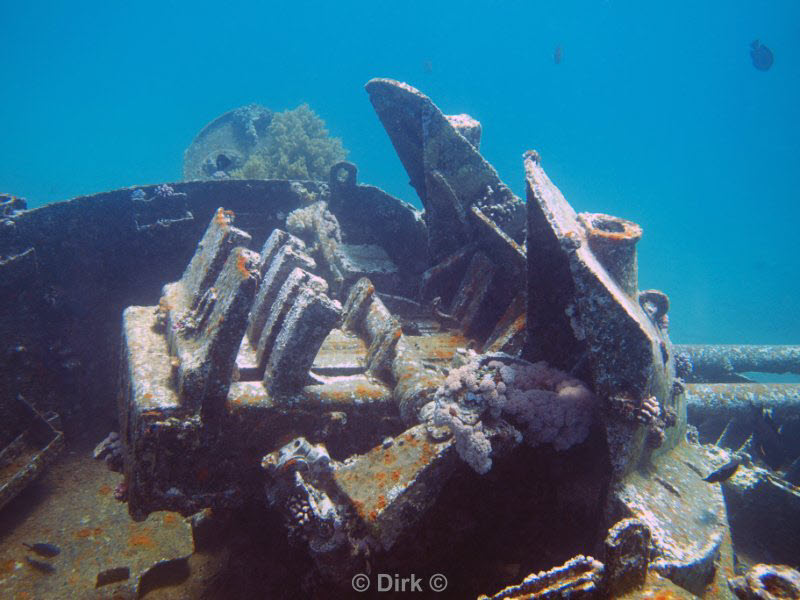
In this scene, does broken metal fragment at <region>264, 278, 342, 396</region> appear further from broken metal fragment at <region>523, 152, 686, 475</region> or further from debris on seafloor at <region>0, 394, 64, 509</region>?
debris on seafloor at <region>0, 394, 64, 509</region>

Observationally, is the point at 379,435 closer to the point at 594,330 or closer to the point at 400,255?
the point at 594,330

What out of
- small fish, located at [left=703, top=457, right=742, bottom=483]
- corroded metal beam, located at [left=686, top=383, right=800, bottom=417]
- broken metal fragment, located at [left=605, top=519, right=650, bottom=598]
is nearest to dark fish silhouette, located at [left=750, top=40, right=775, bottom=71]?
corroded metal beam, located at [left=686, top=383, right=800, bottom=417]

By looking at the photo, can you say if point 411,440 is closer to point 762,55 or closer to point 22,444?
point 22,444

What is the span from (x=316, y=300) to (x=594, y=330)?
234 centimetres

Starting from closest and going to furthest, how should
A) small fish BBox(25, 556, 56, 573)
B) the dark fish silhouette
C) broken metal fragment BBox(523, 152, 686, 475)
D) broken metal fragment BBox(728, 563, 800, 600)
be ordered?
broken metal fragment BBox(728, 563, 800, 600)
broken metal fragment BBox(523, 152, 686, 475)
small fish BBox(25, 556, 56, 573)
the dark fish silhouette

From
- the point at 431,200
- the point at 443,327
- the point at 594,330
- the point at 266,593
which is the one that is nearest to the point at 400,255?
the point at 431,200

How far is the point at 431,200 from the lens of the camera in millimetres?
6859

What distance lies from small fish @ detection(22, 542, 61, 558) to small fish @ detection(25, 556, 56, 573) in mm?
97

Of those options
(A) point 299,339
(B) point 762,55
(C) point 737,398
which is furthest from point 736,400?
(B) point 762,55

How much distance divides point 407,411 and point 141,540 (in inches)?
124

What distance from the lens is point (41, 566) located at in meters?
3.96

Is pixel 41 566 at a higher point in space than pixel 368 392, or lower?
lower

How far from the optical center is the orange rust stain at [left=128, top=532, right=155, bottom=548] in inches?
167

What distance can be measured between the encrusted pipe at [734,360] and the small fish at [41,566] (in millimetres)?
12229
